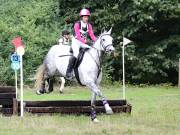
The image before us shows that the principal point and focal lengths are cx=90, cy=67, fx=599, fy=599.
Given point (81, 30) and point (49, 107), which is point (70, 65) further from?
point (49, 107)

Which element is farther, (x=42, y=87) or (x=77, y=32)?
(x=42, y=87)

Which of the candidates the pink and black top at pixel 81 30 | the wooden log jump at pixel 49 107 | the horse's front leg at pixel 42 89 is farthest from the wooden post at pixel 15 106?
the pink and black top at pixel 81 30

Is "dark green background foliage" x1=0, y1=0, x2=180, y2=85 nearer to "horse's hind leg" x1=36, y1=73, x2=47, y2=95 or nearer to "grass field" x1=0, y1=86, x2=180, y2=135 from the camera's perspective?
"grass field" x1=0, y1=86, x2=180, y2=135

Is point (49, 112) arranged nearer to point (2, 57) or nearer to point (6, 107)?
point (6, 107)

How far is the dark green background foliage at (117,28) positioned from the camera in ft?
99.0

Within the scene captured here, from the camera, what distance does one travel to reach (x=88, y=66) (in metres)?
16.0

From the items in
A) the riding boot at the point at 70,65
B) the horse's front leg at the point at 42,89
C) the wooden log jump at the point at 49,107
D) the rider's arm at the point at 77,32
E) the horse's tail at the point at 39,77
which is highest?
the rider's arm at the point at 77,32

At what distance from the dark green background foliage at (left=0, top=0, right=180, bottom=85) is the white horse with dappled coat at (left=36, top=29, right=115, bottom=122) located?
12.0 metres

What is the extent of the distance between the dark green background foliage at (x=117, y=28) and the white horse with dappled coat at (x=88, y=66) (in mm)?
12049

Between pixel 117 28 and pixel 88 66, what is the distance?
55.0ft

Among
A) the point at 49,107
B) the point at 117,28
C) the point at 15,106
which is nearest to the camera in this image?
the point at 15,106

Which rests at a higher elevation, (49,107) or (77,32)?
(77,32)

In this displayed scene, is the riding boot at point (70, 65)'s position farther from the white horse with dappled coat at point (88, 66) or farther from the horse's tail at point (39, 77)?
the horse's tail at point (39, 77)

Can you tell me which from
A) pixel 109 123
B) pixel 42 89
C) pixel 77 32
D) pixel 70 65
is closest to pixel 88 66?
pixel 70 65
